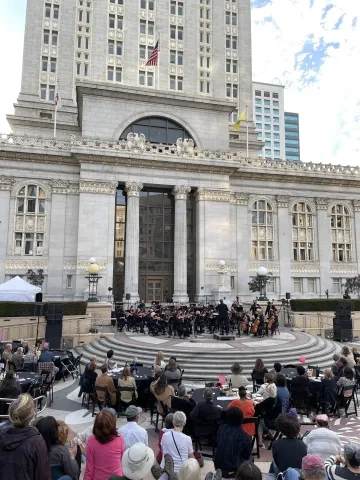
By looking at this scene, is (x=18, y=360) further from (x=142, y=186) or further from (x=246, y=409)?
(x=142, y=186)

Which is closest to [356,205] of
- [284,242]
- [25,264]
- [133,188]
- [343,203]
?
[343,203]

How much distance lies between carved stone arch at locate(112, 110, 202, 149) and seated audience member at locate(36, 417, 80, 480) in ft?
115

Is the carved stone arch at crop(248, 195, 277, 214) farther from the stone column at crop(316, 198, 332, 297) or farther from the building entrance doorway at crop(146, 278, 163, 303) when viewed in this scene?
the building entrance doorway at crop(146, 278, 163, 303)

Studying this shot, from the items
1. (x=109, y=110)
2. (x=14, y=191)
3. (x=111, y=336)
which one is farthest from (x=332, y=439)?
(x=109, y=110)

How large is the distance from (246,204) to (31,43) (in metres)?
37.8

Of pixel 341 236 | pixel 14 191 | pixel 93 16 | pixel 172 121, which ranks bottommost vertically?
pixel 341 236

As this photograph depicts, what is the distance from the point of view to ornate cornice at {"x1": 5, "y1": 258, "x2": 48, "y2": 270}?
32.3 meters

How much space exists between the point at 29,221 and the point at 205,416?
30317mm

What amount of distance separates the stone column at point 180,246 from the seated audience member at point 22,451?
2954cm

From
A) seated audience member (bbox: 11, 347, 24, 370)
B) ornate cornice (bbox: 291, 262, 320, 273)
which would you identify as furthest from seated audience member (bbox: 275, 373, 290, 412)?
ornate cornice (bbox: 291, 262, 320, 273)

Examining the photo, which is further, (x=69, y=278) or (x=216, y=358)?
(x=69, y=278)

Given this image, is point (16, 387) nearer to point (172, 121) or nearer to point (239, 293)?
point (239, 293)

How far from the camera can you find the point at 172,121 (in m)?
39.8

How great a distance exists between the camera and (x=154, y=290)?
119 feet
